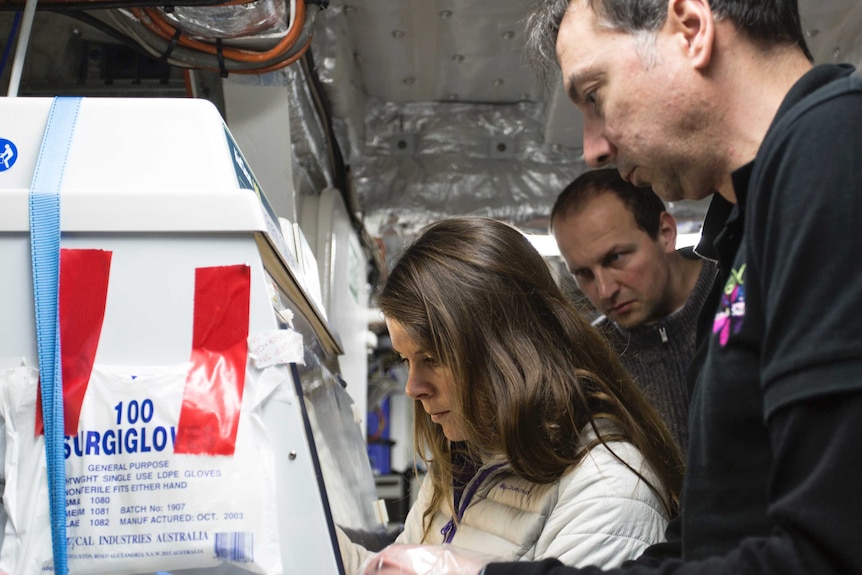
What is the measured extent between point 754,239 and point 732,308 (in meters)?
0.07

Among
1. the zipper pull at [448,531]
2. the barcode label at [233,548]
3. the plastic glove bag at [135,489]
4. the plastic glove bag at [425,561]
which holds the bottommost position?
the zipper pull at [448,531]

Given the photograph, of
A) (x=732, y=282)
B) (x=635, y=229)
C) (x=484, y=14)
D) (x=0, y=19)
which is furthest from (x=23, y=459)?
(x=484, y=14)

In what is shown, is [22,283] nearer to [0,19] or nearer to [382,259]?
[0,19]

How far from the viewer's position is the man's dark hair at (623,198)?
6.75ft

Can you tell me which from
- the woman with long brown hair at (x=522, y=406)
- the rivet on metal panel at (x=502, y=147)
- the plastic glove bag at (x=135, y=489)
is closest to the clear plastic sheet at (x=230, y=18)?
the woman with long brown hair at (x=522, y=406)

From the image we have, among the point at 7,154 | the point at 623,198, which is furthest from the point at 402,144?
the point at 7,154

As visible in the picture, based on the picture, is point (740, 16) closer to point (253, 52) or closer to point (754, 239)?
point (754, 239)

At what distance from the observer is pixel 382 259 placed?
3486 millimetres

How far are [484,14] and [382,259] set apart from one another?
4.97ft

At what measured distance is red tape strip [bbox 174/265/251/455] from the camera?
2.86ft

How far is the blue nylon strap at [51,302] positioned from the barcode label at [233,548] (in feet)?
0.50

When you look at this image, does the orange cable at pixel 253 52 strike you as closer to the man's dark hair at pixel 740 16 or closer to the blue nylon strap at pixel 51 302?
the blue nylon strap at pixel 51 302

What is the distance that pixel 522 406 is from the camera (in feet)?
3.64

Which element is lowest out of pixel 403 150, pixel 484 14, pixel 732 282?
pixel 732 282
